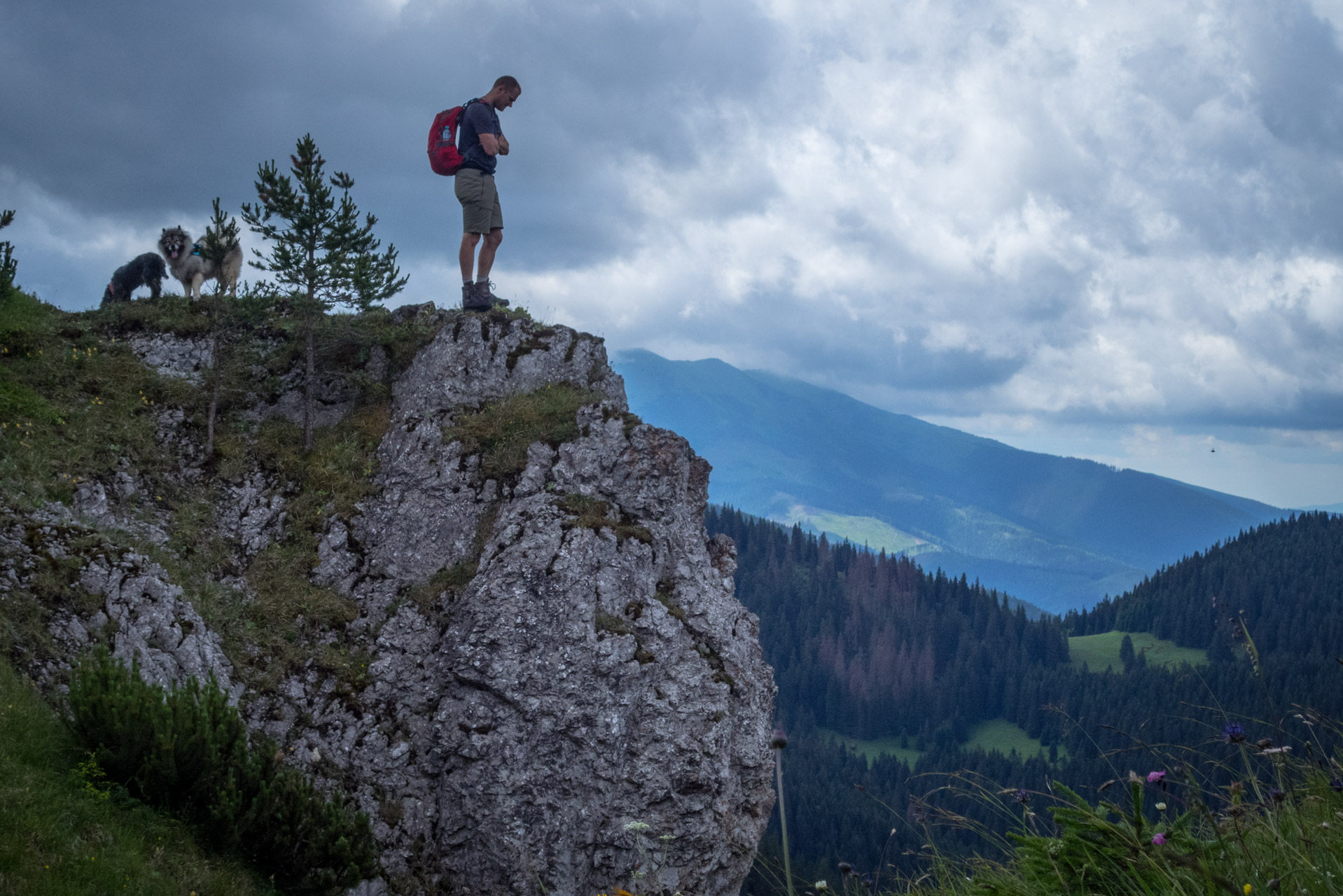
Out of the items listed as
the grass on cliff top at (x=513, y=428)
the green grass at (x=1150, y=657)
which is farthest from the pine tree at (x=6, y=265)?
the green grass at (x=1150, y=657)

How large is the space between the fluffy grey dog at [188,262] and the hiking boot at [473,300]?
6.79 meters

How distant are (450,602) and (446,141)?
10.5 meters

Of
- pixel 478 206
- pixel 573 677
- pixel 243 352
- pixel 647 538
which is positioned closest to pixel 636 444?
pixel 647 538

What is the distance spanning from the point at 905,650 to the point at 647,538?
630 ft

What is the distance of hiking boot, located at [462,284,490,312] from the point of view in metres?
21.0

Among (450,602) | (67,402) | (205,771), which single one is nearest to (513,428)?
(450,602)

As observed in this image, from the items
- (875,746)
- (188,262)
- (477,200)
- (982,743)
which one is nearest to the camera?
(477,200)

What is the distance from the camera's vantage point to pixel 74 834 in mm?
8133

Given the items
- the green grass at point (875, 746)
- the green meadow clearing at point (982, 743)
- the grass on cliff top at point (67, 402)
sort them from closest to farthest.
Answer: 1. the grass on cliff top at point (67, 402)
2. the green meadow clearing at point (982, 743)
3. the green grass at point (875, 746)

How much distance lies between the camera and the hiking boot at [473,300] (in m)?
21.0

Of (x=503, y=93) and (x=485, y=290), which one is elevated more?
(x=503, y=93)

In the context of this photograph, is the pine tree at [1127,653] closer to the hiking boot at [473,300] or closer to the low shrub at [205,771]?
the hiking boot at [473,300]

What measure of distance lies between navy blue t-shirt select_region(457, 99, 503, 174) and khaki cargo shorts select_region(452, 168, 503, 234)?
0.19m

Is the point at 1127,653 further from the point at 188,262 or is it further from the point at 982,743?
the point at 188,262
